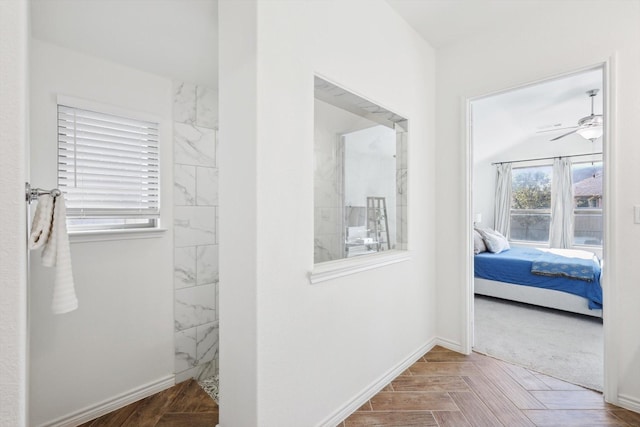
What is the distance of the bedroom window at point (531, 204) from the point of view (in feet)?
19.1

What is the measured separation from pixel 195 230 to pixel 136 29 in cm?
142

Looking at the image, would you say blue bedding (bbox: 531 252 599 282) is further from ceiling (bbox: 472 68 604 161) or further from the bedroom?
ceiling (bbox: 472 68 604 161)

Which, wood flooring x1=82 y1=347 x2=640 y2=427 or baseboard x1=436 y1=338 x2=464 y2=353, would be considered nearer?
wood flooring x1=82 y1=347 x2=640 y2=427

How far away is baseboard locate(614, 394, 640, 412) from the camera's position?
1855 millimetres

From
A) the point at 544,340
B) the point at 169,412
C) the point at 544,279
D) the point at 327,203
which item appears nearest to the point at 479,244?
the point at 544,279

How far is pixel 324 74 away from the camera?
1.68 metres

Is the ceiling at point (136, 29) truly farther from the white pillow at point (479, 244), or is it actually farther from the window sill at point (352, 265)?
the white pillow at point (479, 244)

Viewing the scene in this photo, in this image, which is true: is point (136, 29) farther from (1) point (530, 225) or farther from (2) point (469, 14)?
(1) point (530, 225)

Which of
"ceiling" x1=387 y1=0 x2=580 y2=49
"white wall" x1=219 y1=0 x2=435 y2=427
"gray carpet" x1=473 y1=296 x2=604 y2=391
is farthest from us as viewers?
"gray carpet" x1=473 y1=296 x2=604 y2=391

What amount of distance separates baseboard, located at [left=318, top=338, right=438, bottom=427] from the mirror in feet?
2.95

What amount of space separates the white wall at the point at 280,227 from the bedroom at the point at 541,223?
1.59 metres

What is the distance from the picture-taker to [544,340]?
287 centimetres

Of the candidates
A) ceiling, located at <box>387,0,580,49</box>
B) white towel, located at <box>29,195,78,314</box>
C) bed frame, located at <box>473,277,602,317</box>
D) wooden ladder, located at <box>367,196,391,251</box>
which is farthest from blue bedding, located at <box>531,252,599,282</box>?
white towel, located at <box>29,195,78,314</box>

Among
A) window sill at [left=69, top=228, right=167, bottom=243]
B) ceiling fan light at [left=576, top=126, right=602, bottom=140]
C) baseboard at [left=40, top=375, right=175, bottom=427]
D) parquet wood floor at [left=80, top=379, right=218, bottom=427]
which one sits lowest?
parquet wood floor at [left=80, top=379, right=218, bottom=427]
